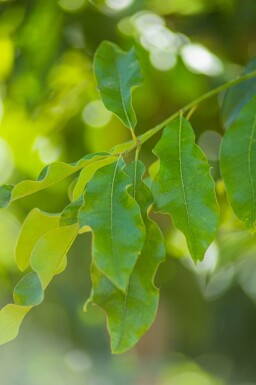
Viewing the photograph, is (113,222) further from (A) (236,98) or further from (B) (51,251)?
(A) (236,98)

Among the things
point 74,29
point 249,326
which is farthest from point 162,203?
point 249,326

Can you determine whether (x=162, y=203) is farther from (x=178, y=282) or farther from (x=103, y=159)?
(x=178, y=282)

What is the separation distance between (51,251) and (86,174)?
122 millimetres

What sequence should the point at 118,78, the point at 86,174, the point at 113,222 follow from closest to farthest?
the point at 113,222, the point at 86,174, the point at 118,78

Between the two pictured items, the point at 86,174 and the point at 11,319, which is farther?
the point at 86,174

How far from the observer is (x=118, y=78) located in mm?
1018

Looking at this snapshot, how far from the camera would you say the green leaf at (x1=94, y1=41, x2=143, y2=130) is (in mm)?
943

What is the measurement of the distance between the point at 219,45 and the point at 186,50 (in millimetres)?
83

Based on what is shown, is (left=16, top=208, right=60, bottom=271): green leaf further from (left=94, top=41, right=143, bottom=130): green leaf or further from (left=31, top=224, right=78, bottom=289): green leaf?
(left=94, top=41, right=143, bottom=130): green leaf

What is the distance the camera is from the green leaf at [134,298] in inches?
29.9

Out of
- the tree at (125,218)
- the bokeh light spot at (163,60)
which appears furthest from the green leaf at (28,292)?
the bokeh light spot at (163,60)

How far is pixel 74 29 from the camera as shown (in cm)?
166

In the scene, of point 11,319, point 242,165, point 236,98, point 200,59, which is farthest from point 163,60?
point 11,319

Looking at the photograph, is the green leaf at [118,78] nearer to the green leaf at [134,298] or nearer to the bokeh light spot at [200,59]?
the green leaf at [134,298]
